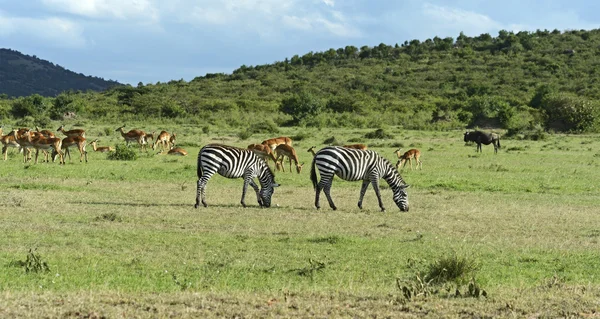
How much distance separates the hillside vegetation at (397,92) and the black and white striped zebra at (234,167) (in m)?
23.3

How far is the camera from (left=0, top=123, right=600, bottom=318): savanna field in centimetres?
726

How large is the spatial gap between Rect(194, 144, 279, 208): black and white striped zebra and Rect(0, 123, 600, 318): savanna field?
0.50 metres

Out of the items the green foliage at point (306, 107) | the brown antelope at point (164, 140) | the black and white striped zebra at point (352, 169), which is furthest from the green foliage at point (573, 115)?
the black and white striped zebra at point (352, 169)

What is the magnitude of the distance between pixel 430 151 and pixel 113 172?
51.1 ft

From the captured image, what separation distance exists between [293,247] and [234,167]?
→ 5.56 m

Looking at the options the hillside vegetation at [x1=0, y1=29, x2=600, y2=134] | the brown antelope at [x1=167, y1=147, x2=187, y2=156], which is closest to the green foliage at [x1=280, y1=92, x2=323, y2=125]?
the hillside vegetation at [x1=0, y1=29, x2=600, y2=134]

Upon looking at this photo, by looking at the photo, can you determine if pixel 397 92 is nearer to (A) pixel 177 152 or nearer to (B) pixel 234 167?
(A) pixel 177 152

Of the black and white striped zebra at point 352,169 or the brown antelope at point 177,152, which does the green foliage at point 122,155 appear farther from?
the black and white striped zebra at point 352,169

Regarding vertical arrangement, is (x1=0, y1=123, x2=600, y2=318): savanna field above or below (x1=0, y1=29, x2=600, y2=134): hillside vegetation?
below

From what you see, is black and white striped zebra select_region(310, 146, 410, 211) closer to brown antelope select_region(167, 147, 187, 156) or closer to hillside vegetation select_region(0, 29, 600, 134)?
brown antelope select_region(167, 147, 187, 156)

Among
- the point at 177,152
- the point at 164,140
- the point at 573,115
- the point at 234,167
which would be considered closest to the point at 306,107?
the point at 573,115

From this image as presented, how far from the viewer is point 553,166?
86.1 feet

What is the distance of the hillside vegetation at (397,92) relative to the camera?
5206cm

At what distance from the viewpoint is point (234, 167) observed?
1672 centimetres
